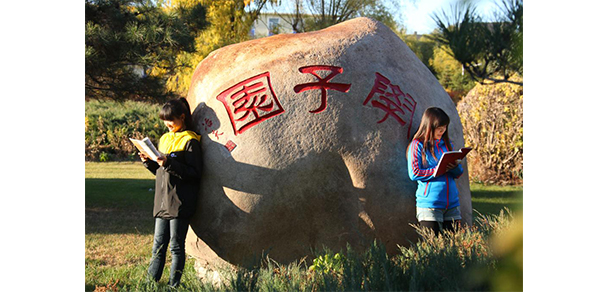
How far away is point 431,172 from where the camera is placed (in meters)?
4.02

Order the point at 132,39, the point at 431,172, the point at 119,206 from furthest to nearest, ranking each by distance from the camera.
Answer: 1. the point at 119,206
2. the point at 132,39
3. the point at 431,172

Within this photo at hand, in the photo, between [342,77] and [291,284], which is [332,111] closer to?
[342,77]

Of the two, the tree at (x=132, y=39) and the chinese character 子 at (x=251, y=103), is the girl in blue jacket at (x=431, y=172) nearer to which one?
the chinese character 子 at (x=251, y=103)

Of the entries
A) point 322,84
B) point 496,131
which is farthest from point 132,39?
point 496,131

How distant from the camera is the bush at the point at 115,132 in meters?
16.5

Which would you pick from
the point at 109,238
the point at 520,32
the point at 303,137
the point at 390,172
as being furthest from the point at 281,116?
the point at 109,238

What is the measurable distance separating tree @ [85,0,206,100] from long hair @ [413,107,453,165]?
3426 mm

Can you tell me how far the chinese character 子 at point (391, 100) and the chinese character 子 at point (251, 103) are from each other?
714 millimetres

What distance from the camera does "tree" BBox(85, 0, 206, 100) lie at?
642cm

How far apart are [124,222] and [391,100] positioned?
464cm

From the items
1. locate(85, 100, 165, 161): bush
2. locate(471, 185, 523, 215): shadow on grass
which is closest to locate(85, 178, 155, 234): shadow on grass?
locate(85, 100, 165, 161): bush

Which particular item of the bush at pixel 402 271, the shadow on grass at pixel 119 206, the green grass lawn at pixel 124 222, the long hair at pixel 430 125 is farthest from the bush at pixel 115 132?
the bush at pixel 402 271

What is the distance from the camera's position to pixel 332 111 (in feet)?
13.6

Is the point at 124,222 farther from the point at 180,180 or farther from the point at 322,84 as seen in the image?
the point at 322,84
